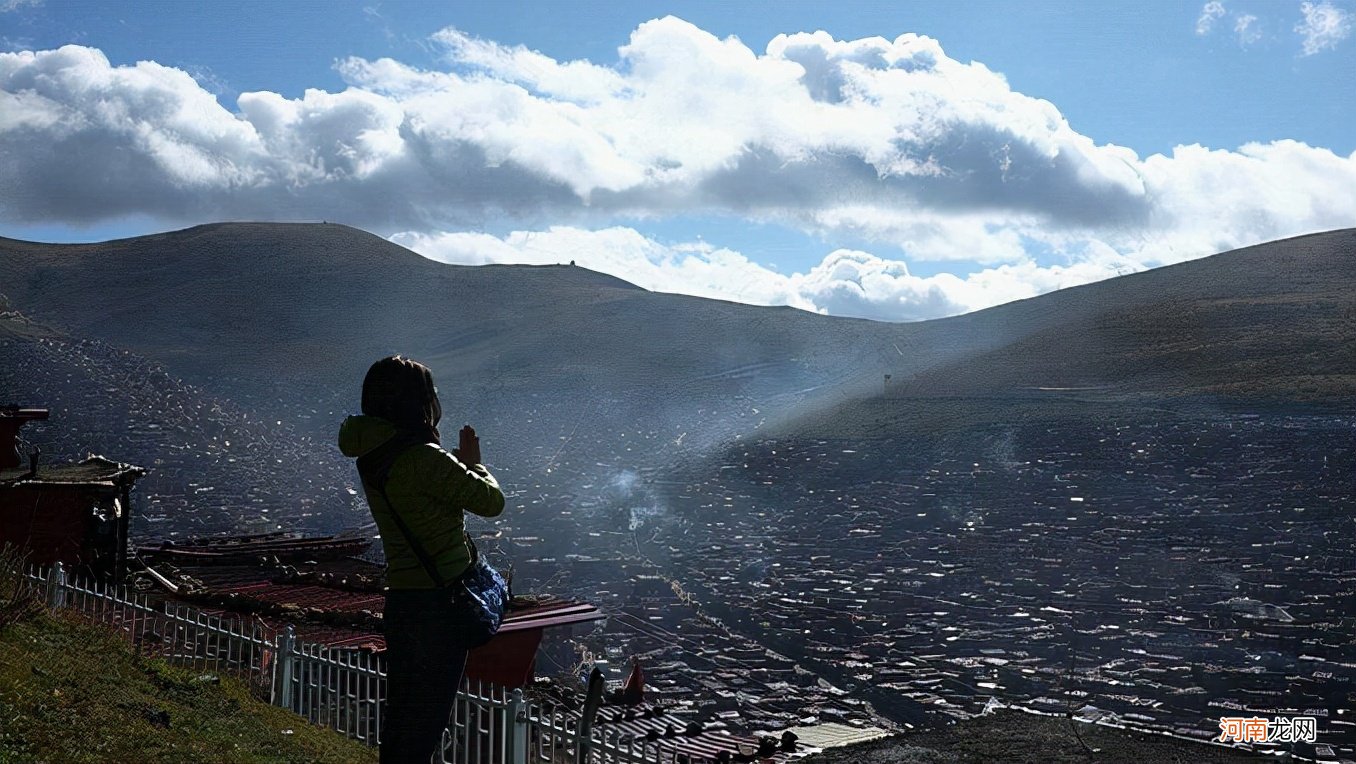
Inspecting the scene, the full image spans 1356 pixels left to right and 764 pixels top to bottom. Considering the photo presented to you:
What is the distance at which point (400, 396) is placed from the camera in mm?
4105

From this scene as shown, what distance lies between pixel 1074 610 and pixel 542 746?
543 inches

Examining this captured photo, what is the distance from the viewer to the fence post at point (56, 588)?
432 inches

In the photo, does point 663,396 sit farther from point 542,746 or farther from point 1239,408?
point 542,746


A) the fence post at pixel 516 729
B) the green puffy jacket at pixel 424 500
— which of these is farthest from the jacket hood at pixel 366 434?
the fence post at pixel 516 729

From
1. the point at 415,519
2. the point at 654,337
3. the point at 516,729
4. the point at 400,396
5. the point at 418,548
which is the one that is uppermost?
the point at 654,337

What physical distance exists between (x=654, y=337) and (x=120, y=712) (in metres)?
46.8

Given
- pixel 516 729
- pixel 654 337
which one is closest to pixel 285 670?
pixel 516 729

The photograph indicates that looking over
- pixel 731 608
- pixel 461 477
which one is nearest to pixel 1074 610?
pixel 731 608

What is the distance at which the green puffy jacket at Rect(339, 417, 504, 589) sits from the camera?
4.01m

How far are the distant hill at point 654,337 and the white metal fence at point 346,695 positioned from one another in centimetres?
2318

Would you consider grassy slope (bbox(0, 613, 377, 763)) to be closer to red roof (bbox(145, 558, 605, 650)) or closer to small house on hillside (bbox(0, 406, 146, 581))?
red roof (bbox(145, 558, 605, 650))

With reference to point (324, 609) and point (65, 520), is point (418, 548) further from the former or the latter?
point (65, 520)

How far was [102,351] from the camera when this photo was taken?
47.8 meters

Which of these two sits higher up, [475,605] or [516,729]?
[475,605]
